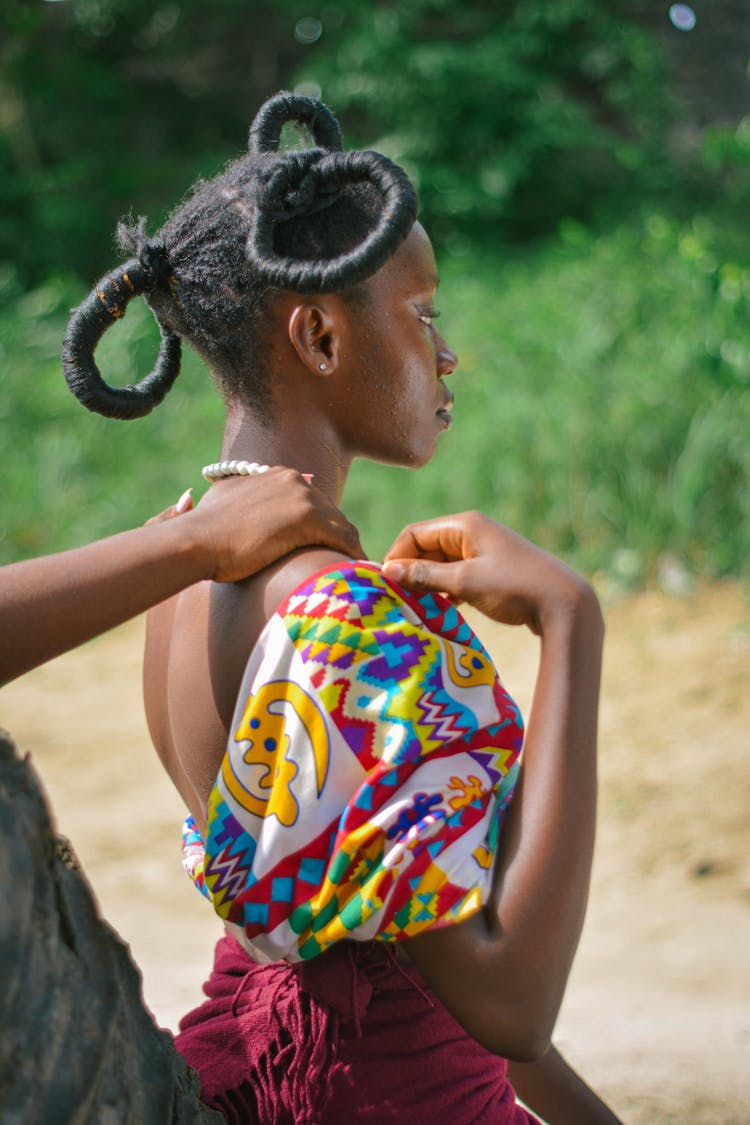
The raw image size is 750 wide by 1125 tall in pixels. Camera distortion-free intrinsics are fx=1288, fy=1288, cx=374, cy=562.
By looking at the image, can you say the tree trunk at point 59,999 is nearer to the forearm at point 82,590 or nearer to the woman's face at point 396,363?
the forearm at point 82,590

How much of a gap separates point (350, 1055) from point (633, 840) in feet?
11.5

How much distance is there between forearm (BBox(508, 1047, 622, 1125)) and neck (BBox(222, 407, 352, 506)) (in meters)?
1.02

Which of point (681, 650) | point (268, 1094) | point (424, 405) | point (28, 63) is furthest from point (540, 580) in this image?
point (28, 63)

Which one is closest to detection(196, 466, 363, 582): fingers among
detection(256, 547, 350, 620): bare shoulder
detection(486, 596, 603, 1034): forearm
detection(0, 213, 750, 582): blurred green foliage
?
detection(256, 547, 350, 620): bare shoulder

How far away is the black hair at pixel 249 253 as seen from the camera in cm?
174

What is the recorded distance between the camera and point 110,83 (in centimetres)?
1438

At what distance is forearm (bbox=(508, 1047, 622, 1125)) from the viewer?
2.14 meters

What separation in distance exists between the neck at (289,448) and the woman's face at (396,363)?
4 cm

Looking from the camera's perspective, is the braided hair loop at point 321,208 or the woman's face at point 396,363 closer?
the braided hair loop at point 321,208

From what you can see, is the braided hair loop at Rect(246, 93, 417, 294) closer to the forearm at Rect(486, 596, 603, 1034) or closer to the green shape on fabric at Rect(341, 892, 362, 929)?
the forearm at Rect(486, 596, 603, 1034)

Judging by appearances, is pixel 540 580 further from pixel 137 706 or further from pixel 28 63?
pixel 28 63

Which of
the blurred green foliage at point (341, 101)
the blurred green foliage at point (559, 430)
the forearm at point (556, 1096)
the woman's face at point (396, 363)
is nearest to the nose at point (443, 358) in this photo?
the woman's face at point (396, 363)

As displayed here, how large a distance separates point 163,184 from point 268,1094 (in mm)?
13146

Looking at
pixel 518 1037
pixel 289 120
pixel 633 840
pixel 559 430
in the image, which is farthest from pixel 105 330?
pixel 559 430
